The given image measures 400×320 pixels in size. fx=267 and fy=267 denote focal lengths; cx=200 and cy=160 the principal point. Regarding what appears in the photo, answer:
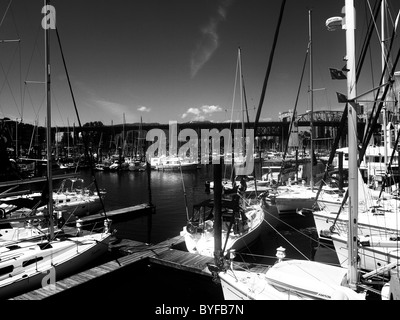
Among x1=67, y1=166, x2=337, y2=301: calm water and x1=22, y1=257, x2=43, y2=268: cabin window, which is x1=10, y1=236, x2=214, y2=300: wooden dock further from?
x1=22, y1=257, x2=43, y2=268: cabin window

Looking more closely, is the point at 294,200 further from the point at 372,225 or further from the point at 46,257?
the point at 46,257

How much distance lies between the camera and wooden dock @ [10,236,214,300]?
40.1ft

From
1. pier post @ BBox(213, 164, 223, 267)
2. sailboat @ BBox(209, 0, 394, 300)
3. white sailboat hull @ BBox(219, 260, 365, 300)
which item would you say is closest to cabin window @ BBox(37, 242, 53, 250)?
pier post @ BBox(213, 164, 223, 267)

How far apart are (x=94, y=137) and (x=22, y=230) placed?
160 m

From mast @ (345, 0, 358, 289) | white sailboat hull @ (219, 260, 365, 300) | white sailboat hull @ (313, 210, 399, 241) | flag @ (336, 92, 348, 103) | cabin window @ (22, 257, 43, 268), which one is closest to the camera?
mast @ (345, 0, 358, 289)

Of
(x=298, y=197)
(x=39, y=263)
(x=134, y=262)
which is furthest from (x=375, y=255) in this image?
(x=298, y=197)

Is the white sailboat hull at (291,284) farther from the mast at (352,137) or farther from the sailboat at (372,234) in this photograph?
the sailboat at (372,234)

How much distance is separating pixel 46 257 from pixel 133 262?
14.6ft

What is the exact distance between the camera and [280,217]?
95.9ft

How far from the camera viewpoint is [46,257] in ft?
44.7

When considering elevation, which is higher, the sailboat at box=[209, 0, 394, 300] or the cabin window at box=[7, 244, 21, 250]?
the sailboat at box=[209, 0, 394, 300]

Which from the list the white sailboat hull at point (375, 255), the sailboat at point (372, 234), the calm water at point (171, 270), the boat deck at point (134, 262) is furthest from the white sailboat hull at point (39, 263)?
the white sailboat hull at point (375, 255)

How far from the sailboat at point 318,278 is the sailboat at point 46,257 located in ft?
29.3

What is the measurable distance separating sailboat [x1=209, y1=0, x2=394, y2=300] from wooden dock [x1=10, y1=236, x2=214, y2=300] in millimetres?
5352
